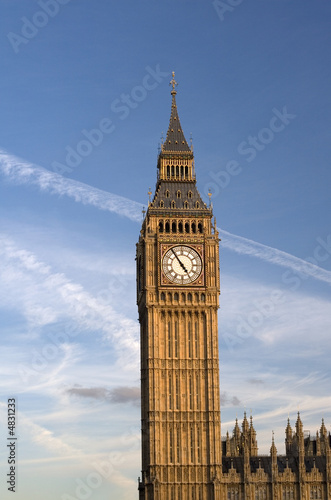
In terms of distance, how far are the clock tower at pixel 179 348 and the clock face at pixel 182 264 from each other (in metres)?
0.11

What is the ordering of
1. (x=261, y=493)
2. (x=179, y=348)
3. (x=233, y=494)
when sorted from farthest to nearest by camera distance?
(x=179, y=348)
(x=261, y=493)
(x=233, y=494)

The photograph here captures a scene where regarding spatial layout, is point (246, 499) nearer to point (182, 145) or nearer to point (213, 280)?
point (213, 280)

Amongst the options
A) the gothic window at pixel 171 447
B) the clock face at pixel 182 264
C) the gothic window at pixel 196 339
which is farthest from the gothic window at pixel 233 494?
the clock face at pixel 182 264

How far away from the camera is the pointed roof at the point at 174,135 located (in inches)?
4948

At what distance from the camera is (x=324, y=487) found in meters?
115

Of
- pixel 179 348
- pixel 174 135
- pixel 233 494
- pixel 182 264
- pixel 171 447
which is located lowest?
pixel 233 494

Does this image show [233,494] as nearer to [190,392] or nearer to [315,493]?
[315,493]

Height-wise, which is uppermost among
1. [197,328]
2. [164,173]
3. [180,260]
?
[164,173]

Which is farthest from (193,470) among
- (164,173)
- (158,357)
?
(164,173)

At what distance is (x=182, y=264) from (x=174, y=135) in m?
17.1

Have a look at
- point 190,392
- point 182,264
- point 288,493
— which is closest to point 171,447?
point 190,392

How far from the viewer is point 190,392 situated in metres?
116

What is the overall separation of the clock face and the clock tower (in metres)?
0.11

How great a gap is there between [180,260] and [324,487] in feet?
94.4
